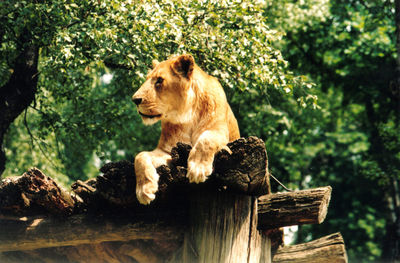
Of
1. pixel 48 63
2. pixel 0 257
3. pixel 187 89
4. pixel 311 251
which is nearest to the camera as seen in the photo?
pixel 187 89

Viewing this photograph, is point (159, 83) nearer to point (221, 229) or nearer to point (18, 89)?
point (221, 229)

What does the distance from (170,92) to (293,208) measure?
1.47 metres

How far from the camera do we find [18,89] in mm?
7902

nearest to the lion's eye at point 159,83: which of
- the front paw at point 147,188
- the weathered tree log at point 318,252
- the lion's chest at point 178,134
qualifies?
the lion's chest at point 178,134

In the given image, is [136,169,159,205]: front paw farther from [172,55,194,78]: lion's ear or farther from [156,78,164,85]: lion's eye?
[172,55,194,78]: lion's ear

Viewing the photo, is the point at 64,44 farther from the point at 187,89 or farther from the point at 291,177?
the point at 291,177

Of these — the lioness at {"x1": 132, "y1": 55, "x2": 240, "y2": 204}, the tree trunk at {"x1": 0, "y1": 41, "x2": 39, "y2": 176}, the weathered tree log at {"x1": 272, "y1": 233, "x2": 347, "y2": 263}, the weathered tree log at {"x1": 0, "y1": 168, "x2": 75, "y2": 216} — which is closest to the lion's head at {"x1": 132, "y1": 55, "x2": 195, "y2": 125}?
the lioness at {"x1": 132, "y1": 55, "x2": 240, "y2": 204}

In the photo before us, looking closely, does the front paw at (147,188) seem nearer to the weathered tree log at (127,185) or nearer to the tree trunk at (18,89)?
the weathered tree log at (127,185)

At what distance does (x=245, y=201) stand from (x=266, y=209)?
11.8 inches

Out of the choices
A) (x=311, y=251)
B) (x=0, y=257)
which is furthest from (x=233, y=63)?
(x=0, y=257)

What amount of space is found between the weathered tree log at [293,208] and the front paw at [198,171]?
0.88 meters

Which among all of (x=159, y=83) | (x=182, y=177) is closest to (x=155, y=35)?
(x=159, y=83)

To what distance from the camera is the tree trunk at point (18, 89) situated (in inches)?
308

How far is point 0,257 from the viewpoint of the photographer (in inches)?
224
